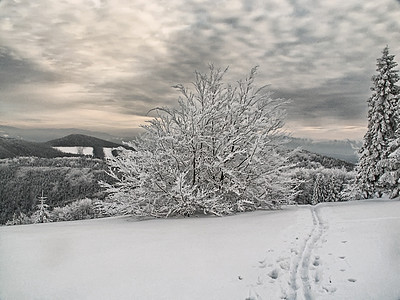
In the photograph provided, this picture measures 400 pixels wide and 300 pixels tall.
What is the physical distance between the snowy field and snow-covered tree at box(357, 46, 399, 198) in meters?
11.2

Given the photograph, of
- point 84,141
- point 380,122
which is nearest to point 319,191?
point 380,122

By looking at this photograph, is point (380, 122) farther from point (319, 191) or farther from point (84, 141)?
point (319, 191)

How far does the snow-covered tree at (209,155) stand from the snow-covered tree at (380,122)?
26.0 feet

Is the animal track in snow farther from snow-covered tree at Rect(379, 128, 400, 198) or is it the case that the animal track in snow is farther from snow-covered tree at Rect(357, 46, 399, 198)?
snow-covered tree at Rect(357, 46, 399, 198)

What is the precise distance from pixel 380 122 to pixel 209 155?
11.1 meters

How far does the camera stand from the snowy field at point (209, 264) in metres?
3.27

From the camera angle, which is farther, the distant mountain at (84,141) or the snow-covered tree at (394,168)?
the snow-covered tree at (394,168)

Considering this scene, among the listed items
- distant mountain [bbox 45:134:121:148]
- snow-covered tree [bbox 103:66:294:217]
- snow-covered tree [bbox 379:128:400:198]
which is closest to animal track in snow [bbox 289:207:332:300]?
snow-covered tree [bbox 103:66:294:217]

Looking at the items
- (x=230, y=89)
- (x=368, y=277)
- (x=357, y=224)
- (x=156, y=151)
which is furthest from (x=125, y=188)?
(x=368, y=277)

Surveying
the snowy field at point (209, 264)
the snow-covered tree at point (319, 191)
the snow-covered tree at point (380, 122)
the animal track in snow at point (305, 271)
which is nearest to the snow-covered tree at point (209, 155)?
the snowy field at point (209, 264)

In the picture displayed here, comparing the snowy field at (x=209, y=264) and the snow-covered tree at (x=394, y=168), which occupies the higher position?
the snow-covered tree at (x=394, y=168)

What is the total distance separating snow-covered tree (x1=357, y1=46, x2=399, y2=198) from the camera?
15.3m

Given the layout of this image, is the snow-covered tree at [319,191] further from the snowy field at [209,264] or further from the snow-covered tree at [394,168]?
the snowy field at [209,264]

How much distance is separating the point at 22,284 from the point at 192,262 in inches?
82.8
